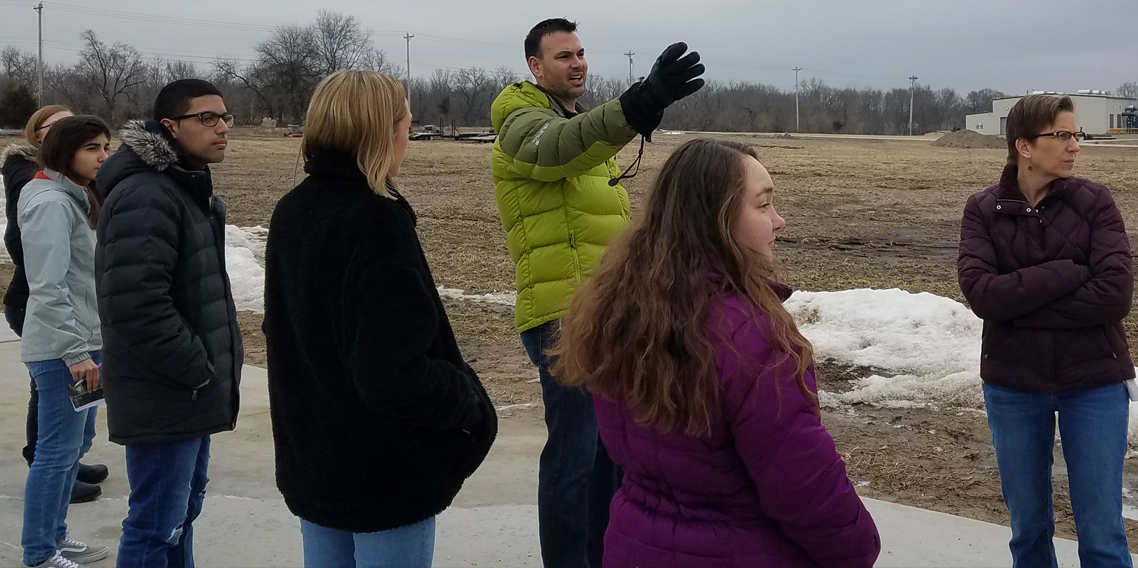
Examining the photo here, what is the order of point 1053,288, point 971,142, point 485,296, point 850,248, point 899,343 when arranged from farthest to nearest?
point 971,142 → point 850,248 → point 485,296 → point 899,343 → point 1053,288

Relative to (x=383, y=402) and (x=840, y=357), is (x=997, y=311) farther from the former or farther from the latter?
(x=840, y=357)

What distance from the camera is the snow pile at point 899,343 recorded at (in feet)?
22.1

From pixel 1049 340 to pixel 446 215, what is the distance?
52.2 feet

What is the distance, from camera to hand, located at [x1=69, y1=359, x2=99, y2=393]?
3709 millimetres

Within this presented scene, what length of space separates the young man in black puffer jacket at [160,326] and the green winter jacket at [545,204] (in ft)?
3.28

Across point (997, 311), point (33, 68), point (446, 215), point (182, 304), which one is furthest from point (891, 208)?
point (33, 68)

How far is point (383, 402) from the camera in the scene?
228 cm

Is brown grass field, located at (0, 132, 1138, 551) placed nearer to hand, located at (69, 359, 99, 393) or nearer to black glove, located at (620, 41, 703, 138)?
black glove, located at (620, 41, 703, 138)

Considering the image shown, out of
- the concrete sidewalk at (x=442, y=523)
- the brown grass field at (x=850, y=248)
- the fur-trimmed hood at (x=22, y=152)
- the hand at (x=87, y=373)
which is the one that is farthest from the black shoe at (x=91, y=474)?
the brown grass field at (x=850, y=248)

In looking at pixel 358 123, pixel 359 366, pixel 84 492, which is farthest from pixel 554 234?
pixel 84 492

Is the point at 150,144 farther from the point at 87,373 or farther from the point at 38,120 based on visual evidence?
the point at 38,120

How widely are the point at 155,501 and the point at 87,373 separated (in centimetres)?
86

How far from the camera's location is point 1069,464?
11.4 ft

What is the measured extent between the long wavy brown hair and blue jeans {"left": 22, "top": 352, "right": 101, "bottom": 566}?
247 cm
